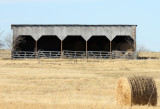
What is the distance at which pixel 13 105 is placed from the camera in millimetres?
12227

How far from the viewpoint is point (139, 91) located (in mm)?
14031

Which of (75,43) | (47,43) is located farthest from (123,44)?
(47,43)

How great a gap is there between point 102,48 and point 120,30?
721 cm

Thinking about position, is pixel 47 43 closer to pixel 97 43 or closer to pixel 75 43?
pixel 75 43

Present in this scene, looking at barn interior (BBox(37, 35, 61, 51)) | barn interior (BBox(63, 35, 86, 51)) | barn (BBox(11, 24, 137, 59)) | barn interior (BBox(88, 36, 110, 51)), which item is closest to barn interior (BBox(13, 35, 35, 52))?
barn (BBox(11, 24, 137, 59))

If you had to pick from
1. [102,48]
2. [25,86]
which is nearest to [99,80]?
[25,86]

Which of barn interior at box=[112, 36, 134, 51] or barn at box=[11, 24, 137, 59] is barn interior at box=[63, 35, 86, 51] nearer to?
barn at box=[11, 24, 137, 59]

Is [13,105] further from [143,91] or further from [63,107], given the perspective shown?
[143,91]

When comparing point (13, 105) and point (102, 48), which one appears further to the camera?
point (102, 48)

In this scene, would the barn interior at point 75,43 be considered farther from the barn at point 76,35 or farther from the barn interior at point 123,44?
the barn interior at point 123,44

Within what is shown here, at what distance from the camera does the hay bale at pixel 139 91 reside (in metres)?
13.9

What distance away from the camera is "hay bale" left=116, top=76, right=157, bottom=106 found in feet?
45.5

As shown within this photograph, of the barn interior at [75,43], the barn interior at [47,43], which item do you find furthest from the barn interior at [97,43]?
the barn interior at [47,43]

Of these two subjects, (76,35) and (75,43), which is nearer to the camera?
(76,35)
